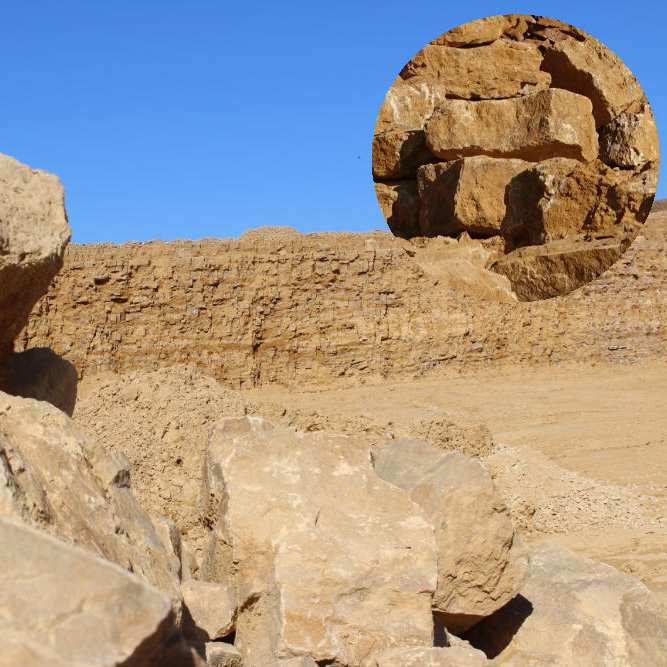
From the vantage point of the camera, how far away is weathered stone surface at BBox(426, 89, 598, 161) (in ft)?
32.3

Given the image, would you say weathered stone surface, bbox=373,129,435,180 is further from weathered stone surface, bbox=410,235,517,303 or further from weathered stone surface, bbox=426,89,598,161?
weathered stone surface, bbox=410,235,517,303

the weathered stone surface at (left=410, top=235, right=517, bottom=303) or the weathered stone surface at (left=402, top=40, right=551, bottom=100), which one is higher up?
the weathered stone surface at (left=402, top=40, right=551, bottom=100)

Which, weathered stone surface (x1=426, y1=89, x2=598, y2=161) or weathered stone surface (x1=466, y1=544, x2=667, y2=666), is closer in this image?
weathered stone surface (x1=466, y1=544, x2=667, y2=666)

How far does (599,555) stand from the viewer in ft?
17.5

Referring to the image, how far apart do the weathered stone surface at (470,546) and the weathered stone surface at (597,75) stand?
25.8ft

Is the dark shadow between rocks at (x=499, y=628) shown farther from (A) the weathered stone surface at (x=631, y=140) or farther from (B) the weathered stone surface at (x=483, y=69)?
(B) the weathered stone surface at (x=483, y=69)

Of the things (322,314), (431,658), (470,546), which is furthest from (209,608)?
(322,314)

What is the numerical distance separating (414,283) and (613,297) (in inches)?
131

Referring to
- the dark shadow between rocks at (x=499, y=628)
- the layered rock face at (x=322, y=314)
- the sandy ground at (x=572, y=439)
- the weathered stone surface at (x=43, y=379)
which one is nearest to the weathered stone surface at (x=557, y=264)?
the layered rock face at (x=322, y=314)

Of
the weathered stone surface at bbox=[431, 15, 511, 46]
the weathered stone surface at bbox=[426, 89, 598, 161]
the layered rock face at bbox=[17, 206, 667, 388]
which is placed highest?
the weathered stone surface at bbox=[431, 15, 511, 46]

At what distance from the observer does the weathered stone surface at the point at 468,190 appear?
10.3 metres

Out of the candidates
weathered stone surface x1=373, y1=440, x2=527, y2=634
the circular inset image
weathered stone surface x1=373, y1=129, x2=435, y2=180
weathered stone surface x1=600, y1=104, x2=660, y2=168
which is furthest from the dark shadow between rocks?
weathered stone surface x1=373, y1=129, x2=435, y2=180

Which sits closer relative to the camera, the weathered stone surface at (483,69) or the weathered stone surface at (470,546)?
the weathered stone surface at (470,546)

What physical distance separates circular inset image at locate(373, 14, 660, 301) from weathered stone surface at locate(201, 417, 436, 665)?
7604 mm
